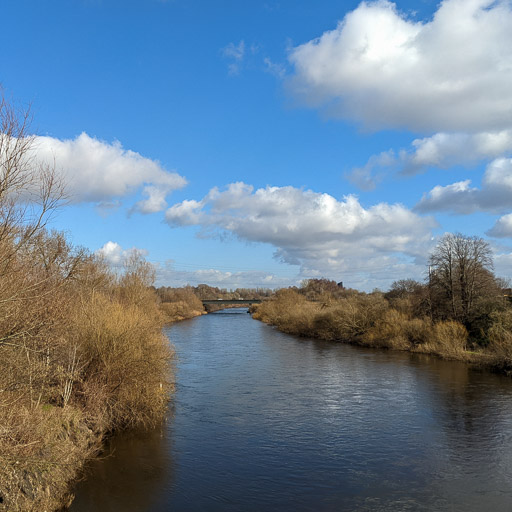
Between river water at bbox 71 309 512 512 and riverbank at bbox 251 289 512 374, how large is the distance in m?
4.47

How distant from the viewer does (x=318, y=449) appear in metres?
15.4

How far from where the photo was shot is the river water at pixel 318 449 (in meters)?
11.8

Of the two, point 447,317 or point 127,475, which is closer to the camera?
point 127,475

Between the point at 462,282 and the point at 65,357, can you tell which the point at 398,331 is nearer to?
the point at 462,282

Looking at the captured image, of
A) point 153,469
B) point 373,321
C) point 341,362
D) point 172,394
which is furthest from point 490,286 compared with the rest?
point 153,469

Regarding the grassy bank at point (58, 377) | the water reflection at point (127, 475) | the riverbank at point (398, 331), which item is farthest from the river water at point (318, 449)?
the riverbank at point (398, 331)

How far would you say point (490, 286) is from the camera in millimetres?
38281

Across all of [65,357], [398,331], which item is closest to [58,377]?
[65,357]

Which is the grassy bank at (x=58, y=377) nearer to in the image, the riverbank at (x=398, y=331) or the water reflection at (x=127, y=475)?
the water reflection at (x=127, y=475)

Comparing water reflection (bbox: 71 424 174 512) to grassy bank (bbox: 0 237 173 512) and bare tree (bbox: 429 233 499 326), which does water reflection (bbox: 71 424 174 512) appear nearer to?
grassy bank (bbox: 0 237 173 512)

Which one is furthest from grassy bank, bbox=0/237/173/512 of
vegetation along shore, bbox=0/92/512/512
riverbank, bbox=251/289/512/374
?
riverbank, bbox=251/289/512/374

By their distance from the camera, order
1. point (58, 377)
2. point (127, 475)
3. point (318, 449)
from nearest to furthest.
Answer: point (127, 475) < point (58, 377) < point (318, 449)

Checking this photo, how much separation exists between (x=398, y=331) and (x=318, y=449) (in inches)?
1101

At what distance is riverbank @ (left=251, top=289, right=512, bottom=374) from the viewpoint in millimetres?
31219
